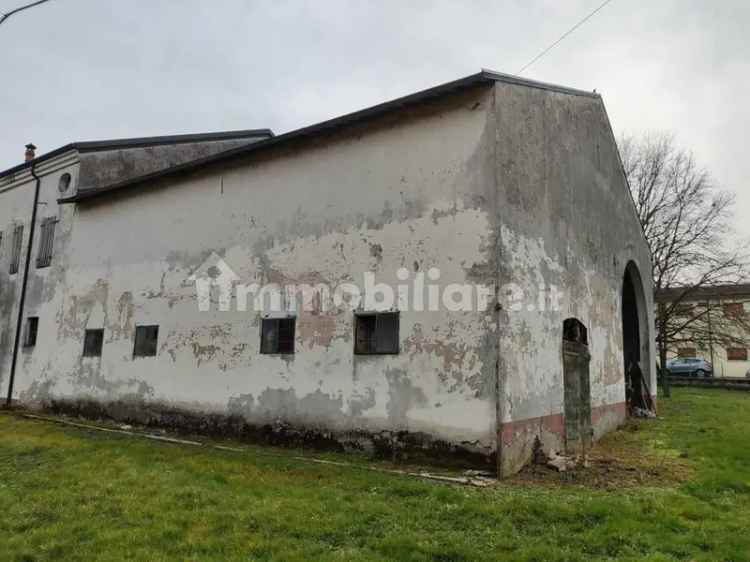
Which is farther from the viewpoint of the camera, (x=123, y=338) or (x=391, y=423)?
(x=123, y=338)

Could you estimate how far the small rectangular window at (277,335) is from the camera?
9969 mm

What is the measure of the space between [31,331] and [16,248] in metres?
2.80

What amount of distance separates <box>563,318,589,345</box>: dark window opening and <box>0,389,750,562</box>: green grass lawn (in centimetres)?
233

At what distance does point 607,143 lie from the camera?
44.8ft

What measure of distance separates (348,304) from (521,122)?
4.04 m

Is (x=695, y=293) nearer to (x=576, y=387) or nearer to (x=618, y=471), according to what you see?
(x=576, y=387)

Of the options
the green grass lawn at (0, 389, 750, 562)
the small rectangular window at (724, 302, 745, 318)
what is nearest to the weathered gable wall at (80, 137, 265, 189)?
the green grass lawn at (0, 389, 750, 562)

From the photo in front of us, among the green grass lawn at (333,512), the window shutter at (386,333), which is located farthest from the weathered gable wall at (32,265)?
the window shutter at (386,333)

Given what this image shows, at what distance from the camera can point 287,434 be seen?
31.4 ft

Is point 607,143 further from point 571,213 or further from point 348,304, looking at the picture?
point 348,304

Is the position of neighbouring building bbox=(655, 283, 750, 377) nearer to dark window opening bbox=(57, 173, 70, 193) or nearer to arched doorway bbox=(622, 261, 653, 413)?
arched doorway bbox=(622, 261, 653, 413)

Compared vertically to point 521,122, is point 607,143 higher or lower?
higher

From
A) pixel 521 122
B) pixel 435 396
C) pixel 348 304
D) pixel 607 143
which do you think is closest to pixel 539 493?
pixel 435 396

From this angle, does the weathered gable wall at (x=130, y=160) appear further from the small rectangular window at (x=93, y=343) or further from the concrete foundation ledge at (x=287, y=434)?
the concrete foundation ledge at (x=287, y=434)
